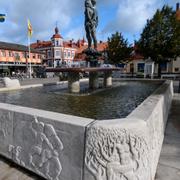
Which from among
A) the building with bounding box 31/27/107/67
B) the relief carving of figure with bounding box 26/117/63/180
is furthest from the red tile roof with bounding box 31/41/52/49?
the relief carving of figure with bounding box 26/117/63/180

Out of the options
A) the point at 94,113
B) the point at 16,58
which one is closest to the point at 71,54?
the point at 16,58

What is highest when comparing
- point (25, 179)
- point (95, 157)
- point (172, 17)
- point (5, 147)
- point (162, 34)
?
point (172, 17)

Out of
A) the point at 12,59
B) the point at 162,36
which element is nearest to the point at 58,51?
the point at 12,59

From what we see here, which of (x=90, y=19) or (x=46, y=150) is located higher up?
(x=90, y=19)

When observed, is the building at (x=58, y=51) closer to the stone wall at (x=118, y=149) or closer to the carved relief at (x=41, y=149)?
the carved relief at (x=41, y=149)

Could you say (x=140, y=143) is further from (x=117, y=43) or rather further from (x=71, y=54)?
(x=71, y=54)

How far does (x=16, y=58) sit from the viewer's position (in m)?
43.3

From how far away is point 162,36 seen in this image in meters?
23.1

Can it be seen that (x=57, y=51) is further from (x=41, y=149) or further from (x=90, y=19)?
(x=41, y=149)

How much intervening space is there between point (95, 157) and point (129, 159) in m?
0.42

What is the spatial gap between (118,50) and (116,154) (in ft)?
99.0

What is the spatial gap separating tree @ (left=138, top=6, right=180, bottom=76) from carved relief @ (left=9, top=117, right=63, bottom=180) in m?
23.0

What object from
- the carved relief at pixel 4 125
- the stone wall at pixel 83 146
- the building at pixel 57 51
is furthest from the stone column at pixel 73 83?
the building at pixel 57 51

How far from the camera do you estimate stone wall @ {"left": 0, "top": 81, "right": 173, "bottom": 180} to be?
86.5 inches
